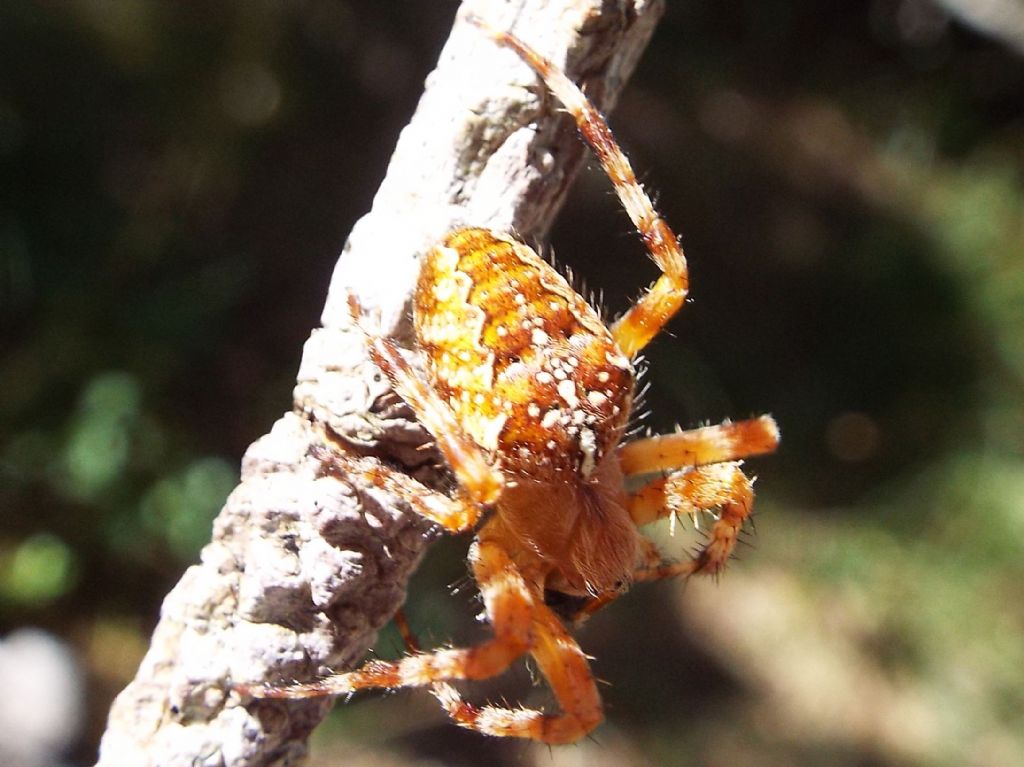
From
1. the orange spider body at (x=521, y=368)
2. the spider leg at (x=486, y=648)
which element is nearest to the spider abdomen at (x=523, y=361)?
the orange spider body at (x=521, y=368)

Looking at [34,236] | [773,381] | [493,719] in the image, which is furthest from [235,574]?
[773,381]

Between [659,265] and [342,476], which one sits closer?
[342,476]

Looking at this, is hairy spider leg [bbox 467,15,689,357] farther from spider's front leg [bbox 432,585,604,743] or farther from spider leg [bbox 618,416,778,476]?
spider's front leg [bbox 432,585,604,743]

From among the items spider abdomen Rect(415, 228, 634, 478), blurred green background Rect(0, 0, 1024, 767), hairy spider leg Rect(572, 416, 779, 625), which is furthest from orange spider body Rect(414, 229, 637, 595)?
blurred green background Rect(0, 0, 1024, 767)

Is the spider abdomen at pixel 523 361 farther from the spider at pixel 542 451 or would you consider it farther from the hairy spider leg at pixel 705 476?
the hairy spider leg at pixel 705 476

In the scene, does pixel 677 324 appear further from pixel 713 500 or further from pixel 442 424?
pixel 442 424

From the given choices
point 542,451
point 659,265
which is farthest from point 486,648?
point 659,265
